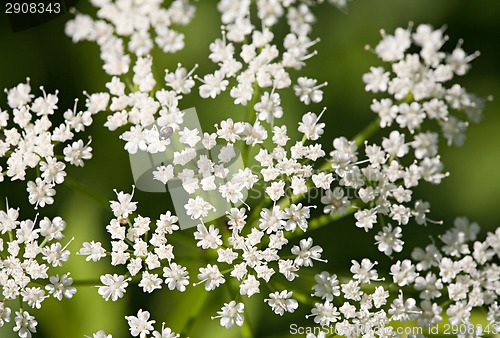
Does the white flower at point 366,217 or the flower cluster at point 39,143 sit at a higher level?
the flower cluster at point 39,143

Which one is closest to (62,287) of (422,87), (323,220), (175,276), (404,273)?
(175,276)

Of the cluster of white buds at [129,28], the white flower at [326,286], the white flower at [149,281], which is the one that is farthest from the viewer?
the cluster of white buds at [129,28]

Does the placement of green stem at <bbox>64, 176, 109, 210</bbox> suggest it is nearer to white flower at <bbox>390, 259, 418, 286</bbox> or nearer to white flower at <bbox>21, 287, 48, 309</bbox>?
white flower at <bbox>21, 287, 48, 309</bbox>

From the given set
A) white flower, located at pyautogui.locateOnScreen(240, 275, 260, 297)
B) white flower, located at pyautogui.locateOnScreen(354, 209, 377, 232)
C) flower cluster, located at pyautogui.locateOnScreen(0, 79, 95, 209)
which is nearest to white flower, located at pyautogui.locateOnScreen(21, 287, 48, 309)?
flower cluster, located at pyautogui.locateOnScreen(0, 79, 95, 209)

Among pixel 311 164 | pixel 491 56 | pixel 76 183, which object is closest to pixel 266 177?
pixel 311 164

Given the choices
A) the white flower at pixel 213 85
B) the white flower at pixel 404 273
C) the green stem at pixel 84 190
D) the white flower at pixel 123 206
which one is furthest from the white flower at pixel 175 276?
the white flower at pixel 404 273

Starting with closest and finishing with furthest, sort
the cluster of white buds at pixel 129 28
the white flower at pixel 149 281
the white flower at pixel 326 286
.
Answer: the white flower at pixel 149 281 → the white flower at pixel 326 286 → the cluster of white buds at pixel 129 28

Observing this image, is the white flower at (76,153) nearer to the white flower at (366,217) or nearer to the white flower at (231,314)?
the white flower at (231,314)

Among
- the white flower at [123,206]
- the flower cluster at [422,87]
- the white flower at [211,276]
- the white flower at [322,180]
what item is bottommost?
the white flower at [211,276]
